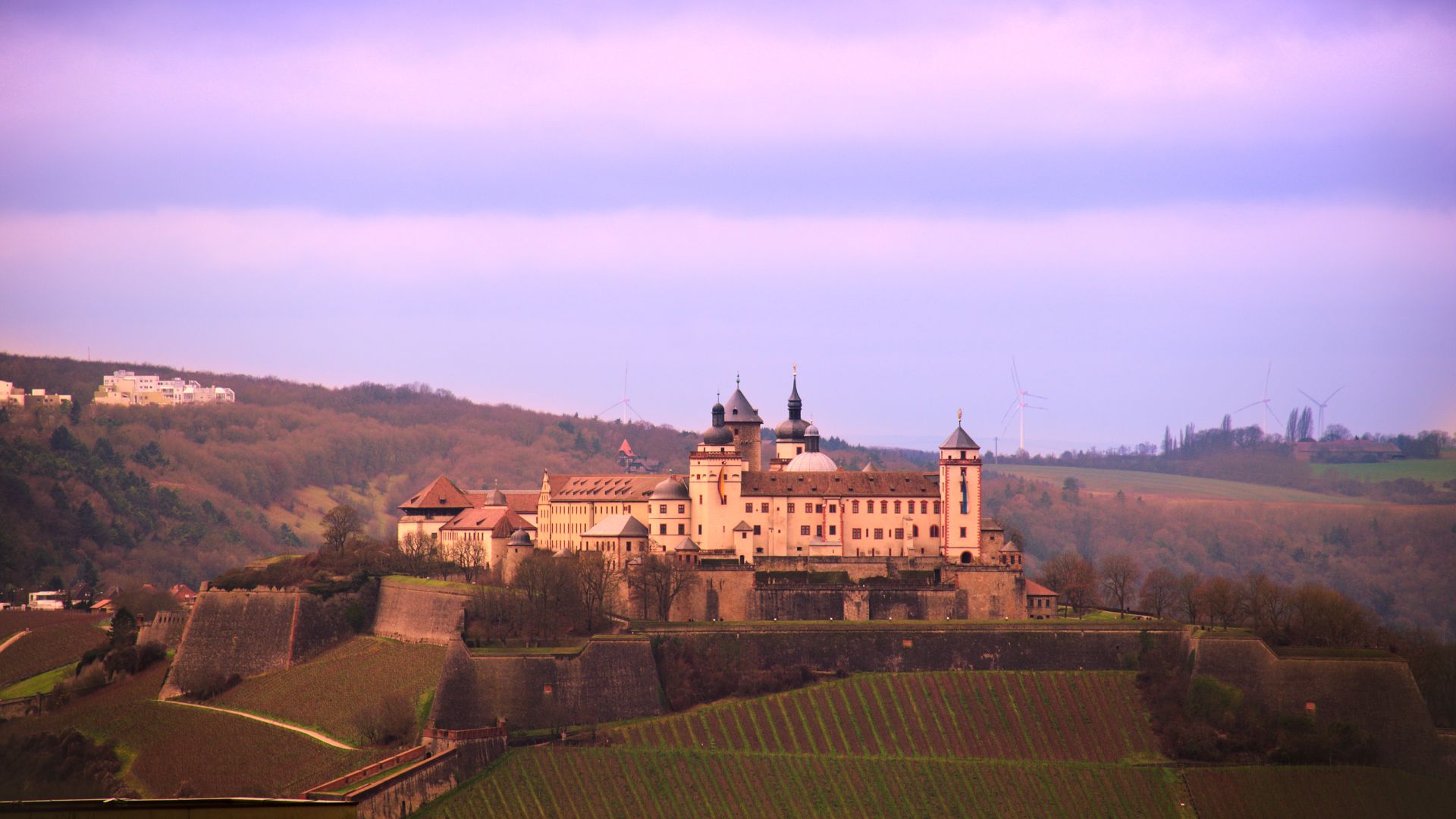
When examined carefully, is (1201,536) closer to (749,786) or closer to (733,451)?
(733,451)

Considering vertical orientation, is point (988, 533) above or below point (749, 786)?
above

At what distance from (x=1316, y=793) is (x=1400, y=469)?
10037cm

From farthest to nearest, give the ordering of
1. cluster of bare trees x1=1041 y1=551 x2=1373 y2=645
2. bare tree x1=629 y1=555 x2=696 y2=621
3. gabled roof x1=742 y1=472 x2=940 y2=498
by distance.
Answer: gabled roof x1=742 y1=472 x2=940 y2=498, bare tree x1=629 y1=555 x2=696 y2=621, cluster of bare trees x1=1041 y1=551 x2=1373 y2=645

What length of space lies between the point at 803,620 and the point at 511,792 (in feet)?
56.2

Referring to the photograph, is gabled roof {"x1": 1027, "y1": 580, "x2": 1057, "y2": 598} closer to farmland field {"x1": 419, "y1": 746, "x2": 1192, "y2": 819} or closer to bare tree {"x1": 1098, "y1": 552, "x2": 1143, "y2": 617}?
bare tree {"x1": 1098, "y1": 552, "x2": 1143, "y2": 617}

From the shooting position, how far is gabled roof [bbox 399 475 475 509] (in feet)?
299

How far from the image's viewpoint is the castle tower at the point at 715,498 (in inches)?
3162

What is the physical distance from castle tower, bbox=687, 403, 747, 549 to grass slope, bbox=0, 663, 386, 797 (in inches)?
780

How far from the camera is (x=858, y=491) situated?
8112 cm

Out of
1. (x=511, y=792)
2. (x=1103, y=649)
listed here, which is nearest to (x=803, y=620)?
(x=1103, y=649)

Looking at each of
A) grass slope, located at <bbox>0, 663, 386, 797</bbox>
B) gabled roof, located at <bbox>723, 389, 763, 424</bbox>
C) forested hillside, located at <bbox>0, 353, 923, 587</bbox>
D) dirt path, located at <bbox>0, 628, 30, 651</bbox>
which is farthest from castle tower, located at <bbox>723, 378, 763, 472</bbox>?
forested hillside, located at <bbox>0, 353, 923, 587</bbox>

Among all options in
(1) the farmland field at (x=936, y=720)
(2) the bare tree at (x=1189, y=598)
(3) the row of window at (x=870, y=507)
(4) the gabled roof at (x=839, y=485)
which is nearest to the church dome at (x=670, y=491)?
(4) the gabled roof at (x=839, y=485)

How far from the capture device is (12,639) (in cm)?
9181

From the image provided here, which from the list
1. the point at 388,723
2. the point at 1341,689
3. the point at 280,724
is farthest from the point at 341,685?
the point at 1341,689
